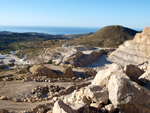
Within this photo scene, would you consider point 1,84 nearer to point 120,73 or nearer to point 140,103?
point 120,73

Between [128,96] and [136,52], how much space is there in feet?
79.2

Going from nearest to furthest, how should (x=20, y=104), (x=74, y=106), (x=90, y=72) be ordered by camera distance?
(x=74, y=106) < (x=20, y=104) < (x=90, y=72)

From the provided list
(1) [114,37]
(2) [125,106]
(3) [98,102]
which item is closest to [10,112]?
(3) [98,102]

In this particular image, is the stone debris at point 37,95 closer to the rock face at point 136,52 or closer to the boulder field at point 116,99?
the boulder field at point 116,99

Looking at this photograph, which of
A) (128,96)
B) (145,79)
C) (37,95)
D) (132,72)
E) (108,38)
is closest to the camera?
(128,96)

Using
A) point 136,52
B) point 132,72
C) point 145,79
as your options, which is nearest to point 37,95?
point 132,72

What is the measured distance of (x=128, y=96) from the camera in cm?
418

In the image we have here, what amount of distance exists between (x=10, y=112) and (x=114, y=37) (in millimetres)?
51945

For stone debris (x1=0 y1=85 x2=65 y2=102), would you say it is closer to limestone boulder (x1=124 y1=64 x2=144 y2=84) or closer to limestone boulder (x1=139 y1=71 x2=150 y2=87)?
limestone boulder (x1=124 y1=64 x2=144 y2=84)

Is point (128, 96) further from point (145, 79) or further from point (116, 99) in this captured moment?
point (145, 79)

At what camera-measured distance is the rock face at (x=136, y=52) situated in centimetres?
2434

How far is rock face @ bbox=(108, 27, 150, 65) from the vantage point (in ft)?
79.9

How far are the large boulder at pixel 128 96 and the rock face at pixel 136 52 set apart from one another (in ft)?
71.2

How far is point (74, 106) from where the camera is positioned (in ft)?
12.9
